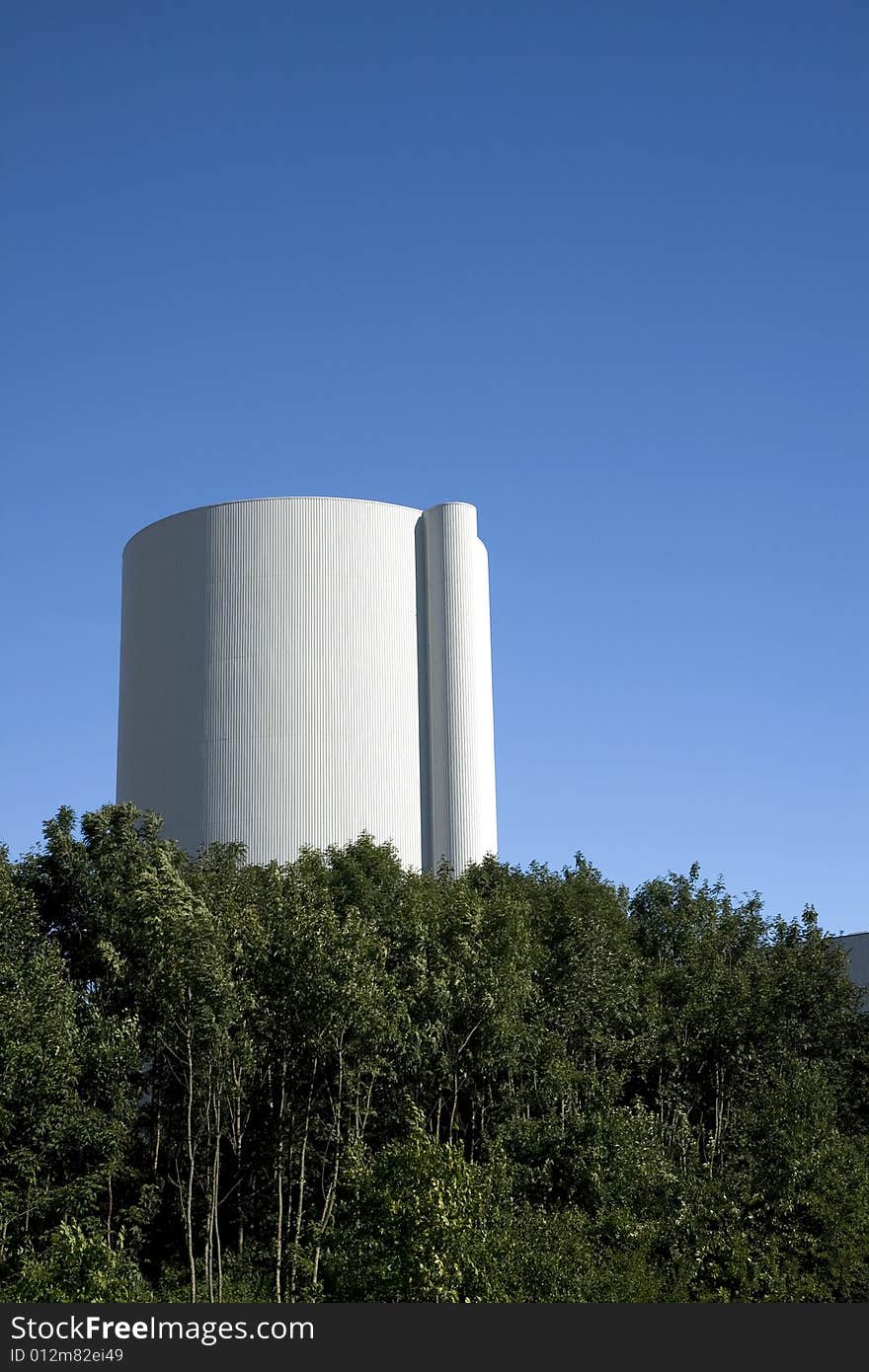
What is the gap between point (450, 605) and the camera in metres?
51.3

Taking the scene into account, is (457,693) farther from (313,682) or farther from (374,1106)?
(374,1106)

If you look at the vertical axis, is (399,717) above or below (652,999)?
above

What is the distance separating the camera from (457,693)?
1981 inches

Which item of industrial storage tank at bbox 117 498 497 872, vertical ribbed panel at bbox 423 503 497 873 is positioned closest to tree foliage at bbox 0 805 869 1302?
industrial storage tank at bbox 117 498 497 872

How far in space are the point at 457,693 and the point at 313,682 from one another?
5.03 meters

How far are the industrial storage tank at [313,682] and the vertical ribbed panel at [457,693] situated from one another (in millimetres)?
55

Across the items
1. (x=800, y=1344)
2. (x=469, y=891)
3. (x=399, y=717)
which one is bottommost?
(x=800, y=1344)

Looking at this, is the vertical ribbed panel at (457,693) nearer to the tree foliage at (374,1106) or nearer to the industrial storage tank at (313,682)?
the industrial storage tank at (313,682)

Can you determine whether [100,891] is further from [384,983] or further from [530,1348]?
[530,1348]

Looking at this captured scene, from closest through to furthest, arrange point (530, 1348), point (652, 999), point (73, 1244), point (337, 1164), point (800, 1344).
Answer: point (530, 1348)
point (800, 1344)
point (73, 1244)
point (337, 1164)
point (652, 999)

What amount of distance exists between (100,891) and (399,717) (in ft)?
59.6

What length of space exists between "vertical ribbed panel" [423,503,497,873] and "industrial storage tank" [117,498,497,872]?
2.1 inches

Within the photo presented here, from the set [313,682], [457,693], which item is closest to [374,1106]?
[313,682]

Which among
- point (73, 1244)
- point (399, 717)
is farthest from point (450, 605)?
point (73, 1244)
